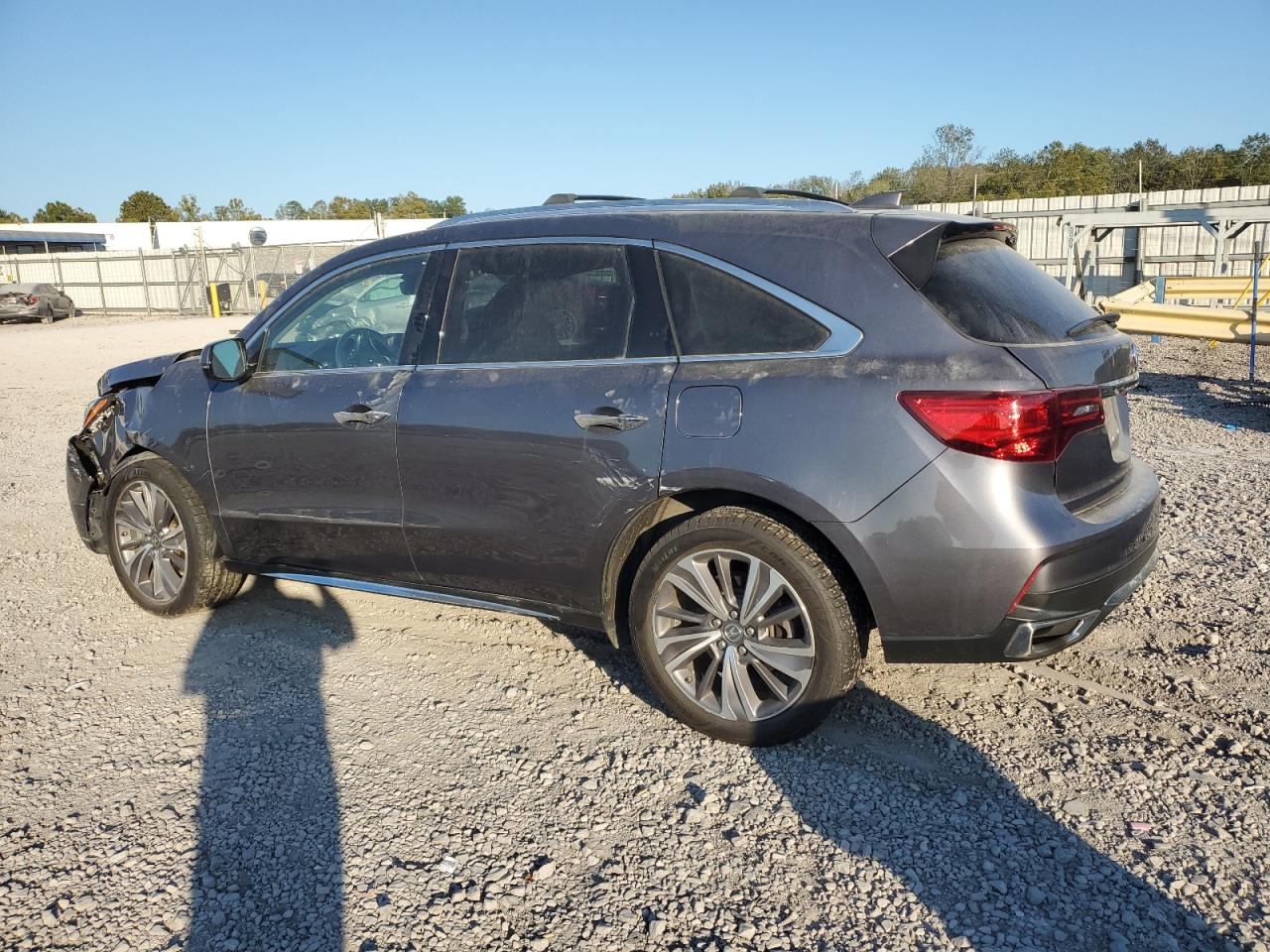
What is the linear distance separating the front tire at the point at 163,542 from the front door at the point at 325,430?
206 mm

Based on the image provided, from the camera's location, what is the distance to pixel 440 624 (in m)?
4.76

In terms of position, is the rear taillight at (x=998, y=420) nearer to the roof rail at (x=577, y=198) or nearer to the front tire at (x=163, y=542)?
the roof rail at (x=577, y=198)

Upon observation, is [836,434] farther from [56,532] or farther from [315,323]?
[56,532]

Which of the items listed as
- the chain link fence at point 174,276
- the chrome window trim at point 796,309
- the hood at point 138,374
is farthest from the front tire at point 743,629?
the chain link fence at point 174,276

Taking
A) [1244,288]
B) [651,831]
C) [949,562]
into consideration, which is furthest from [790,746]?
[1244,288]

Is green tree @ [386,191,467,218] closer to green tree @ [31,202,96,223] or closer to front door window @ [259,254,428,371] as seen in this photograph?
green tree @ [31,202,96,223]

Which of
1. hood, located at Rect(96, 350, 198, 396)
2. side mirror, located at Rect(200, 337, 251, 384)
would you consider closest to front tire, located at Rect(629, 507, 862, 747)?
side mirror, located at Rect(200, 337, 251, 384)

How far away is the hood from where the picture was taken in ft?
16.3

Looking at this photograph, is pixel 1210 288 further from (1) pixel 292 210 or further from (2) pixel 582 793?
(1) pixel 292 210

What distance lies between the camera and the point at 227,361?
4488 millimetres

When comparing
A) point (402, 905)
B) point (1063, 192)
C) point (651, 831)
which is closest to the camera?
point (402, 905)

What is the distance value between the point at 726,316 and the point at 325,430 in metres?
1.87

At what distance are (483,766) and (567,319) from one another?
168 cm

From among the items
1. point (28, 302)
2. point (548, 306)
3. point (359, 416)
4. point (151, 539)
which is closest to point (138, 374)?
point (151, 539)
